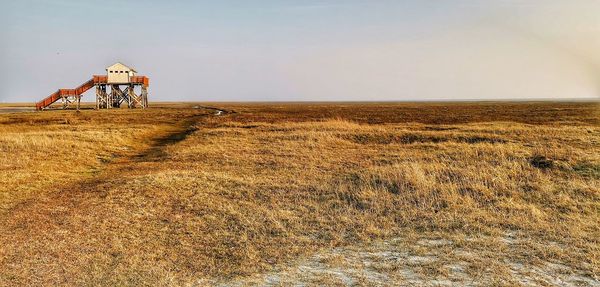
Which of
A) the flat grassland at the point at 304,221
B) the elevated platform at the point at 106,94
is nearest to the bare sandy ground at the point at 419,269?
the flat grassland at the point at 304,221

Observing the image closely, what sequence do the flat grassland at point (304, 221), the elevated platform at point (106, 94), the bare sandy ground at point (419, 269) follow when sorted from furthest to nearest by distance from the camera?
the elevated platform at point (106, 94) < the flat grassland at point (304, 221) < the bare sandy ground at point (419, 269)

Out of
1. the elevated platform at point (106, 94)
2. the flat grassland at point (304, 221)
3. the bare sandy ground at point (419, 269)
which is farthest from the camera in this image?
the elevated platform at point (106, 94)

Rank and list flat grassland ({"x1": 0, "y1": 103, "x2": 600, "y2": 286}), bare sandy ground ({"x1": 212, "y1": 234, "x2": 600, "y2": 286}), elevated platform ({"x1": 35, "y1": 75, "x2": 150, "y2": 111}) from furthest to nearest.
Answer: elevated platform ({"x1": 35, "y1": 75, "x2": 150, "y2": 111}), flat grassland ({"x1": 0, "y1": 103, "x2": 600, "y2": 286}), bare sandy ground ({"x1": 212, "y1": 234, "x2": 600, "y2": 286})

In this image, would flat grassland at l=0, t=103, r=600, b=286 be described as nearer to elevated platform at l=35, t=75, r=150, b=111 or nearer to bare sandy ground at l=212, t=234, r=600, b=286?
bare sandy ground at l=212, t=234, r=600, b=286

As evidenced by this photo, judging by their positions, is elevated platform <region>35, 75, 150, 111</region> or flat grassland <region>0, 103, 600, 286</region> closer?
flat grassland <region>0, 103, 600, 286</region>

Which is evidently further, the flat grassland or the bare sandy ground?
the flat grassland

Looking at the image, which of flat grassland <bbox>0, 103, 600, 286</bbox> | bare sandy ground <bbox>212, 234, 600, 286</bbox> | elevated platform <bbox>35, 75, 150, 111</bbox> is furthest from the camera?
elevated platform <bbox>35, 75, 150, 111</bbox>

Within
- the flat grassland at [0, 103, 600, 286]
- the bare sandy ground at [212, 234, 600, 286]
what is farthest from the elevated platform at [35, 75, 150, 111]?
the bare sandy ground at [212, 234, 600, 286]

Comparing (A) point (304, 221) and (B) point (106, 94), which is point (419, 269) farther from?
(B) point (106, 94)

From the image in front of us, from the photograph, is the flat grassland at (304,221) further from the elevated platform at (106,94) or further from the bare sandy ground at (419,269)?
the elevated platform at (106,94)

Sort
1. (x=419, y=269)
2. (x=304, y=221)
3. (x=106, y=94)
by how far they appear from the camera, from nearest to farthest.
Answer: (x=419, y=269) < (x=304, y=221) < (x=106, y=94)

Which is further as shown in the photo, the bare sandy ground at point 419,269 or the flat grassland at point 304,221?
the flat grassland at point 304,221

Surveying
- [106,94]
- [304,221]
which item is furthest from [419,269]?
[106,94]

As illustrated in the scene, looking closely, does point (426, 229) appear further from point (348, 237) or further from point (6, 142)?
point (6, 142)
